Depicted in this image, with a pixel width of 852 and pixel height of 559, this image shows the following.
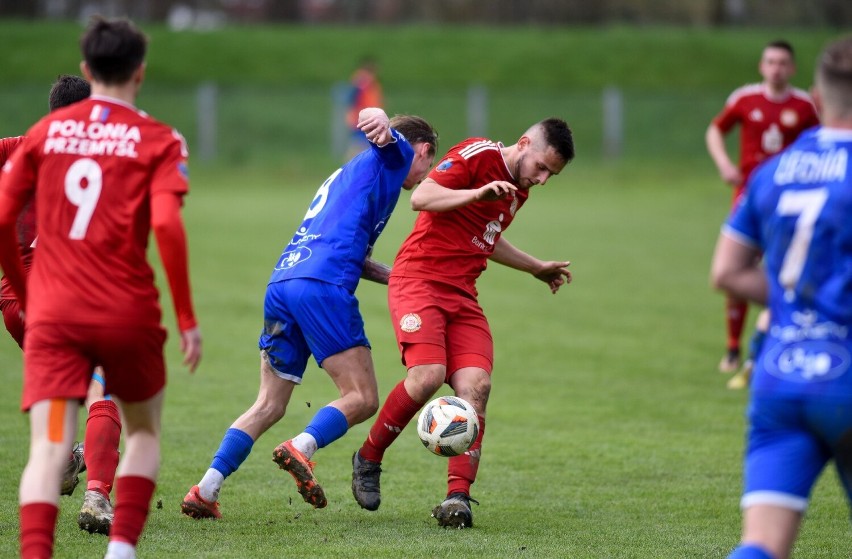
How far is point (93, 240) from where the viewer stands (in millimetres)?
4148

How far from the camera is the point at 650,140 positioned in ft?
105

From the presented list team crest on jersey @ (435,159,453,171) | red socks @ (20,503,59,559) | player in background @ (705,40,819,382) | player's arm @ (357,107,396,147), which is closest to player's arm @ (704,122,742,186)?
player in background @ (705,40,819,382)

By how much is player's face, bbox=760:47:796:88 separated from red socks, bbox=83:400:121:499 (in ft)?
22.3

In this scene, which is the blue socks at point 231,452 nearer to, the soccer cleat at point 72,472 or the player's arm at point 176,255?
the soccer cleat at point 72,472

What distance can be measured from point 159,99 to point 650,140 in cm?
1317

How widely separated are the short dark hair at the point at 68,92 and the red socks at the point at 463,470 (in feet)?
8.09

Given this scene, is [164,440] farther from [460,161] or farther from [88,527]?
[460,161]

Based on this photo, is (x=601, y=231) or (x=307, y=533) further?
(x=601, y=231)

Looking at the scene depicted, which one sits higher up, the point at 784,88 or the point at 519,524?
the point at 784,88

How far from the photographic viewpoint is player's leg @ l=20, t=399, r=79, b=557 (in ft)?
13.2

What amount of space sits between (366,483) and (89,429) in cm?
134

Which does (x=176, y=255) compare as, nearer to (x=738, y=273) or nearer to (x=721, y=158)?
(x=738, y=273)

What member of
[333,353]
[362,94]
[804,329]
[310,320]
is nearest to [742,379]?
[333,353]

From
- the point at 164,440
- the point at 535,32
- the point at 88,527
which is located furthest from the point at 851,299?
the point at 535,32
